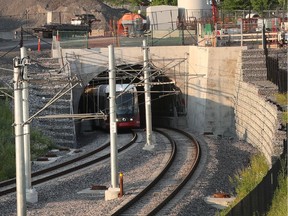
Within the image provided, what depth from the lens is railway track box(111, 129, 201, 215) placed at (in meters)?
24.2

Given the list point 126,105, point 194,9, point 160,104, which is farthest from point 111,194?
point 194,9

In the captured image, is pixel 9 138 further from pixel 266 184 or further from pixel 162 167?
pixel 266 184

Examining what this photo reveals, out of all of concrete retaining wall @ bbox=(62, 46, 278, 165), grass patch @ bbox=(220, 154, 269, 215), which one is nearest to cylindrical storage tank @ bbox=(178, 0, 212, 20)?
concrete retaining wall @ bbox=(62, 46, 278, 165)

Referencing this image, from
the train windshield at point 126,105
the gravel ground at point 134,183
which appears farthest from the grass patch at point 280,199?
the train windshield at point 126,105

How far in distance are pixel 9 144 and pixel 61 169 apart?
12.7 feet

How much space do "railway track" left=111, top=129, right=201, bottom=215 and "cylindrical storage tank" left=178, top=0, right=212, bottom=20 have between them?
33737 mm

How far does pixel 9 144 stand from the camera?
35.8 meters

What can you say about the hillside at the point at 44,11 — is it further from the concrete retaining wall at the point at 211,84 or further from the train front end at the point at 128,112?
the train front end at the point at 128,112

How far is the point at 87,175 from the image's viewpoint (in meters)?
31.4

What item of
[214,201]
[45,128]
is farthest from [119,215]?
[45,128]

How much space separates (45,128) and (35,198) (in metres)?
16.4

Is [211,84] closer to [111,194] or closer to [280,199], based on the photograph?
[111,194]

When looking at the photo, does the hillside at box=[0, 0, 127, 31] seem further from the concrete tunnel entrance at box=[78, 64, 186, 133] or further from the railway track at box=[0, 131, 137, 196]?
the railway track at box=[0, 131, 137, 196]

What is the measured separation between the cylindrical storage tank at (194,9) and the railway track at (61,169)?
37.0 metres
